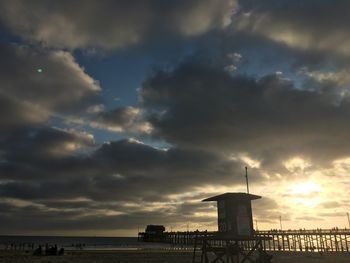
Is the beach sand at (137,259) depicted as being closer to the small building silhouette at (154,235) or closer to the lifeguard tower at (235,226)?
the small building silhouette at (154,235)

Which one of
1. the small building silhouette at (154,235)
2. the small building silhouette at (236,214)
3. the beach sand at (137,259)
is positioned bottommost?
the beach sand at (137,259)

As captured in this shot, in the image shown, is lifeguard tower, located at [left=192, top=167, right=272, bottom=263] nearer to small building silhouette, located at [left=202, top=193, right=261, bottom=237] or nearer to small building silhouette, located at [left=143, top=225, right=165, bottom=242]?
small building silhouette, located at [left=202, top=193, right=261, bottom=237]

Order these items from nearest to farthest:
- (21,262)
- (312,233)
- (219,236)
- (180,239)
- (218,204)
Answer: (219,236) < (218,204) < (21,262) < (180,239) < (312,233)

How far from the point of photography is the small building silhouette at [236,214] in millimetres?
28531

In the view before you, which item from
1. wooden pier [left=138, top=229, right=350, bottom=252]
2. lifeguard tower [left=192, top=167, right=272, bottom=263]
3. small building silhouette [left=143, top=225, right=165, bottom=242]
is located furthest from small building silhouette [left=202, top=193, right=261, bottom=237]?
small building silhouette [left=143, top=225, right=165, bottom=242]

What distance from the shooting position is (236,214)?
94.8ft

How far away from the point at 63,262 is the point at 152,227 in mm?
29270

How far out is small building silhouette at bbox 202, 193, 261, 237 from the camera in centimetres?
2853

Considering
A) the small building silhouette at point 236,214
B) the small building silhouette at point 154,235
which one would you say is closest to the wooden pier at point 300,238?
the small building silhouette at point 154,235

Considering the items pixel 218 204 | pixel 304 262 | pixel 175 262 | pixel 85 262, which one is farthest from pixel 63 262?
A: pixel 304 262

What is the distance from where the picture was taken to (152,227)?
73750mm

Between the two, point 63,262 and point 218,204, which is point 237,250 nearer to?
Result: point 218,204

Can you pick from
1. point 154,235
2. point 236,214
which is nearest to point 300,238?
point 154,235

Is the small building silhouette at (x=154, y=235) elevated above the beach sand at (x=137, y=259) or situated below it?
above
